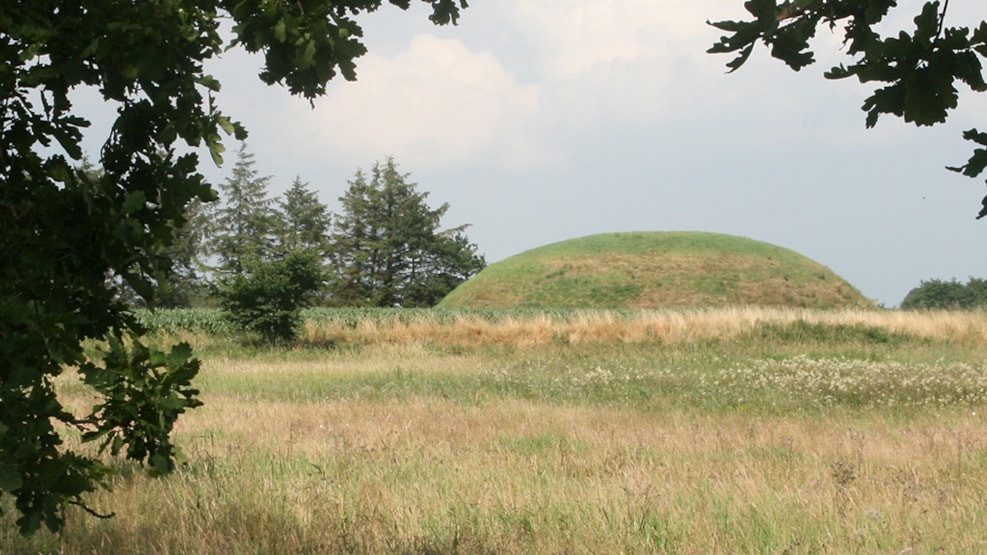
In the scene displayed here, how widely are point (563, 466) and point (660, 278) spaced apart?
5225cm

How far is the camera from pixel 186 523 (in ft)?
18.5

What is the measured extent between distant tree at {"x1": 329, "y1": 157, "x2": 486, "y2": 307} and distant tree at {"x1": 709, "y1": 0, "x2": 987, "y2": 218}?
62410 mm

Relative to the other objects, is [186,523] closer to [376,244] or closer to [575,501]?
[575,501]

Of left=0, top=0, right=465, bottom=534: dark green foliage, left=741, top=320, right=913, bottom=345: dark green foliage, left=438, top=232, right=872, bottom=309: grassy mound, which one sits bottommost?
left=741, top=320, right=913, bottom=345: dark green foliage

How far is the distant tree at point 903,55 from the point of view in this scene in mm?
2918

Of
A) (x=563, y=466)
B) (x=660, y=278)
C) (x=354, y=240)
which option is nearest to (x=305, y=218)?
(x=354, y=240)

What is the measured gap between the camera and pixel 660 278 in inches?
2304

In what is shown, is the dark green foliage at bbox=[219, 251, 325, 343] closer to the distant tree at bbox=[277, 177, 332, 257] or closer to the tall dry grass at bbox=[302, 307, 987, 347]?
the tall dry grass at bbox=[302, 307, 987, 347]

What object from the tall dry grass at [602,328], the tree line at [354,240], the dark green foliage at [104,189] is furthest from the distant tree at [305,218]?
the dark green foliage at [104,189]

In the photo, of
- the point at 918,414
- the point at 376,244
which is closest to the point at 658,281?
the point at 376,244

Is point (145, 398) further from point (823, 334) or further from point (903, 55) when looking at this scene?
point (823, 334)

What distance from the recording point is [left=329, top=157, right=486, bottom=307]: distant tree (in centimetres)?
6606

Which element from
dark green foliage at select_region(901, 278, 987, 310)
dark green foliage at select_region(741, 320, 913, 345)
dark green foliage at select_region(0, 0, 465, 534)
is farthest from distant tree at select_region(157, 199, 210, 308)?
dark green foliage at select_region(901, 278, 987, 310)

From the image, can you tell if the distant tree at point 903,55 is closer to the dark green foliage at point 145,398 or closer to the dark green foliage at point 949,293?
the dark green foliage at point 145,398
